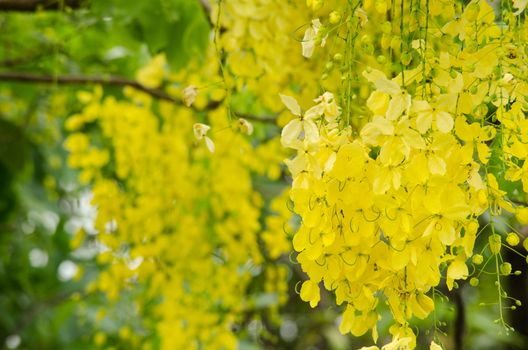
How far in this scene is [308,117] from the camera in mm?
874

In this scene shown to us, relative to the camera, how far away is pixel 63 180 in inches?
130

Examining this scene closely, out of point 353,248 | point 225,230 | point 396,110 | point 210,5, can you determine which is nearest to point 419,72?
point 396,110

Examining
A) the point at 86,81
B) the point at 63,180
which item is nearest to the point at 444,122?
the point at 86,81

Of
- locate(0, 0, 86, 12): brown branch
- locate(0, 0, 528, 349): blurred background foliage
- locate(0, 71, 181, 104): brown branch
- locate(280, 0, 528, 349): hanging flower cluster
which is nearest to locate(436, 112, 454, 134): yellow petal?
locate(280, 0, 528, 349): hanging flower cluster

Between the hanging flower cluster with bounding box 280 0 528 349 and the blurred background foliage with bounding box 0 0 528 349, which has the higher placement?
the hanging flower cluster with bounding box 280 0 528 349

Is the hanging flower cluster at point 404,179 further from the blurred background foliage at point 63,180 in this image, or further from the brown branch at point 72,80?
the brown branch at point 72,80

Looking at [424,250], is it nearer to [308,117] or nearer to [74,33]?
[308,117]

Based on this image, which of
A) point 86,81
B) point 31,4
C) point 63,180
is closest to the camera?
point 31,4

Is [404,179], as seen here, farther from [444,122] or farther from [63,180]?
[63,180]

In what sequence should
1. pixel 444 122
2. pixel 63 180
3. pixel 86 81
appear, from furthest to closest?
pixel 63 180, pixel 86 81, pixel 444 122

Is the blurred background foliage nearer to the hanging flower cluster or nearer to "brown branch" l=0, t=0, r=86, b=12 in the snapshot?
"brown branch" l=0, t=0, r=86, b=12

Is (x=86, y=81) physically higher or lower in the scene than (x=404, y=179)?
lower

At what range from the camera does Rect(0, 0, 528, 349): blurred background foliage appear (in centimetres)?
186

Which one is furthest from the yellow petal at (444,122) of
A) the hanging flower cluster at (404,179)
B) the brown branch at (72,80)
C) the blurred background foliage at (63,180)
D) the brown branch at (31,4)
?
the brown branch at (72,80)
